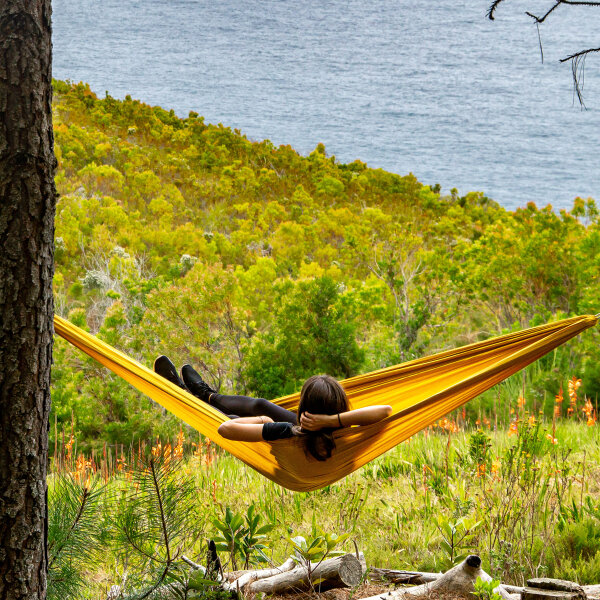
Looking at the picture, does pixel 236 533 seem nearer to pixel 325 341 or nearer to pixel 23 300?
pixel 23 300

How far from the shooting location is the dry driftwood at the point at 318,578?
1.82 metres

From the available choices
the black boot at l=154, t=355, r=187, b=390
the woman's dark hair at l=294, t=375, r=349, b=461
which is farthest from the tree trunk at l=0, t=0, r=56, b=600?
the black boot at l=154, t=355, r=187, b=390

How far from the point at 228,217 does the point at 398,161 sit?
25.3 feet

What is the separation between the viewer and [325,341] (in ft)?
15.0

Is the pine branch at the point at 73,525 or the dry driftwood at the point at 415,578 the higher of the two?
the pine branch at the point at 73,525

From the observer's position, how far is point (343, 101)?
20531mm

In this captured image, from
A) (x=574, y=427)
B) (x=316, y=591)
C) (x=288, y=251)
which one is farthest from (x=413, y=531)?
(x=288, y=251)

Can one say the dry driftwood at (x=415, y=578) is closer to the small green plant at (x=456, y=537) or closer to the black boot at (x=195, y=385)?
the small green plant at (x=456, y=537)

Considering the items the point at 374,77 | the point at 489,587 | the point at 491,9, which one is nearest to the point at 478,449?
the point at 489,587

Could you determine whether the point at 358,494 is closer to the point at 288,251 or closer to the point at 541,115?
the point at 288,251

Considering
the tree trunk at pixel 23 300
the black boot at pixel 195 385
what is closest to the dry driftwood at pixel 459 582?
the tree trunk at pixel 23 300

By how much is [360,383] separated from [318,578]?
2.55ft

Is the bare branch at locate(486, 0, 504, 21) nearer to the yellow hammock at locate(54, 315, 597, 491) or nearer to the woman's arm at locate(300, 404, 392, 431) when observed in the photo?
the yellow hammock at locate(54, 315, 597, 491)

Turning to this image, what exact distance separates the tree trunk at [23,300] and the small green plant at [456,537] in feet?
3.59
